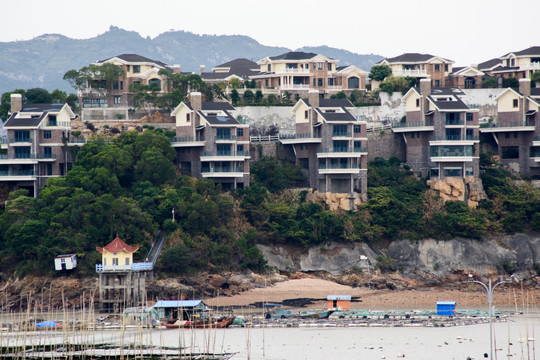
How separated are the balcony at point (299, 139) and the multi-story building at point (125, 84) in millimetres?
14474

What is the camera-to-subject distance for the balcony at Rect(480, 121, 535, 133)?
319ft

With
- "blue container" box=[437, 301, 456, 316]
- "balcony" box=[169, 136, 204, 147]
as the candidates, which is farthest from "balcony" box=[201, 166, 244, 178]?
"blue container" box=[437, 301, 456, 316]

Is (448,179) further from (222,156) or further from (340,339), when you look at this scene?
(340,339)

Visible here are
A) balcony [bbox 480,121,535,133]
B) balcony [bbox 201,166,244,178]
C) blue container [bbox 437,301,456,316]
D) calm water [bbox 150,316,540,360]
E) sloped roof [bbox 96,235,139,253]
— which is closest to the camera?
calm water [bbox 150,316,540,360]

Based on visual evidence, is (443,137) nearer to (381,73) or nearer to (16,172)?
(381,73)

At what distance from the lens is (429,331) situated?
232 feet

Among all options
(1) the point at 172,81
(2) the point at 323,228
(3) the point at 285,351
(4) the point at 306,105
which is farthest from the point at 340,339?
(1) the point at 172,81

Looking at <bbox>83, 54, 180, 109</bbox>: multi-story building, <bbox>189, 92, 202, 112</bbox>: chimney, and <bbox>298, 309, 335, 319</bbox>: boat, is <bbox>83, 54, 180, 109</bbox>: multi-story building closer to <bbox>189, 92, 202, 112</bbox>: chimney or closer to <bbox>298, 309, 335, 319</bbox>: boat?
<bbox>189, 92, 202, 112</bbox>: chimney

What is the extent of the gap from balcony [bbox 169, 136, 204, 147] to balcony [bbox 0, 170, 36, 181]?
40.8 ft

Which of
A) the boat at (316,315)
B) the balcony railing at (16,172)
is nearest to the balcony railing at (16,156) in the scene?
the balcony railing at (16,172)

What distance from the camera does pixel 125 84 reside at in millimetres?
106375

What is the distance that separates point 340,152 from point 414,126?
8421mm

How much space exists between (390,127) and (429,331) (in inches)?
1348

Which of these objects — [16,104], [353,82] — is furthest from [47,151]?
[353,82]
